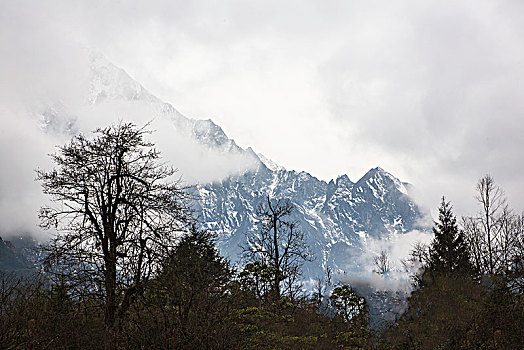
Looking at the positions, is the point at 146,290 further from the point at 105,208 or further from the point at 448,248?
the point at 448,248

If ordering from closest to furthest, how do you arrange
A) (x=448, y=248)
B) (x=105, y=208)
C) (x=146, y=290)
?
(x=146, y=290) < (x=105, y=208) < (x=448, y=248)

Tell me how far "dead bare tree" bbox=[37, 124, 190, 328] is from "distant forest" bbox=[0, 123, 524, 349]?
5cm

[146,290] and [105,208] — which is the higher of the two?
[105,208]

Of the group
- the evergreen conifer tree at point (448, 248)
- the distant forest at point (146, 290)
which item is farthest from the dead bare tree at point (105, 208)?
the evergreen conifer tree at point (448, 248)

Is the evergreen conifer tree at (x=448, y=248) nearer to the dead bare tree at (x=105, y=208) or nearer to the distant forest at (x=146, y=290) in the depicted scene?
the distant forest at (x=146, y=290)

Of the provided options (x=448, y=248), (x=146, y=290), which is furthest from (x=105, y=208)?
(x=448, y=248)

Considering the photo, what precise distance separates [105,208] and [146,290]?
447cm

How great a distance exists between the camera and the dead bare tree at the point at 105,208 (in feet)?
45.5

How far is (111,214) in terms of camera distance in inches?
584

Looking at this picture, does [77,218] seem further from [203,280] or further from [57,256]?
[203,280]

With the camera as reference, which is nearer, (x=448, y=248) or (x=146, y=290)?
(x=146, y=290)

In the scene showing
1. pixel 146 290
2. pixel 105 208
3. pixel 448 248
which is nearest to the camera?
pixel 146 290

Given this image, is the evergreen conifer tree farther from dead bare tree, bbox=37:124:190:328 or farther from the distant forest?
dead bare tree, bbox=37:124:190:328

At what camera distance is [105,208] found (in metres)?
15.0
